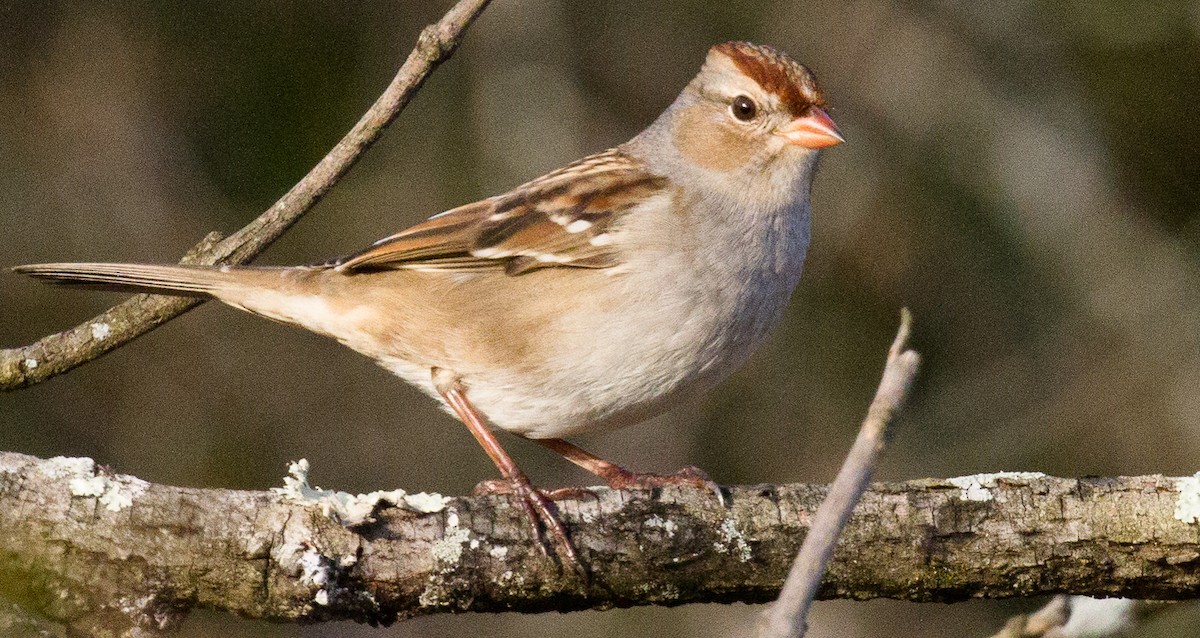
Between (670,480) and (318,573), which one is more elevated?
(670,480)

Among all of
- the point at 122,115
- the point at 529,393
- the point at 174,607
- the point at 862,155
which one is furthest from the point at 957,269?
the point at 174,607

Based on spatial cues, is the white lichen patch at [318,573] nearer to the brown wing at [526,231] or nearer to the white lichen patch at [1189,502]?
the brown wing at [526,231]

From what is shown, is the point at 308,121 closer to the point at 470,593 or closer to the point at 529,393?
the point at 529,393

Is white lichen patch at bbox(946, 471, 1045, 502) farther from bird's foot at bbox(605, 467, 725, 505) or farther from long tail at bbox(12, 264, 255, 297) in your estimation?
long tail at bbox(12, 264, 255, 297)

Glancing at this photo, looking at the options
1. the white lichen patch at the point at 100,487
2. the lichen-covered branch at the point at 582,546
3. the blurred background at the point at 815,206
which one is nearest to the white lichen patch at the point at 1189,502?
the lichen-covered branch at the point at 582,546

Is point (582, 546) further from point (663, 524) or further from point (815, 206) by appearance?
point (815, 206)

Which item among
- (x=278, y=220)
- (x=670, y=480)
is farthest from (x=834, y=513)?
(x=278, y=220)
